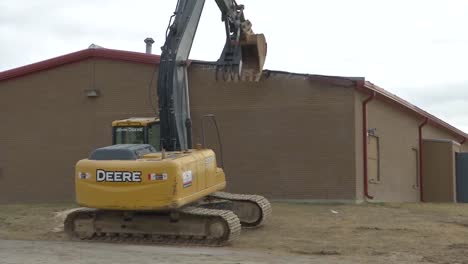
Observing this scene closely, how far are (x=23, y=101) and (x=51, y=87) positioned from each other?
1227 millimetres

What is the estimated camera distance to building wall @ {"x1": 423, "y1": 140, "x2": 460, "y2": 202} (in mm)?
28453

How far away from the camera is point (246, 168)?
22250 mm

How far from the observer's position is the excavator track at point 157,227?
13.9m

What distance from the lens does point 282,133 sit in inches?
862

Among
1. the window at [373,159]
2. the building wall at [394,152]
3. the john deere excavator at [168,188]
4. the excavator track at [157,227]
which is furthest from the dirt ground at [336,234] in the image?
the building wall at [394,152]

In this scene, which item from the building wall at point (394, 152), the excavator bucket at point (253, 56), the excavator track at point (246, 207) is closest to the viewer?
the excavator track at point (246, 207)

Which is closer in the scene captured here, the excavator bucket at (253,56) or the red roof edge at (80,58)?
the excavator bucket at (253,56)

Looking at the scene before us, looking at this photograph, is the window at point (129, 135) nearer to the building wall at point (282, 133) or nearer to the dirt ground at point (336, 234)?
the dirt ground at point (336, 234)

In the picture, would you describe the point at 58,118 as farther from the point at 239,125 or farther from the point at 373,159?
the point at 373,159

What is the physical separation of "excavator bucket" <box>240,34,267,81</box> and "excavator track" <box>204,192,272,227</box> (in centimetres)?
358

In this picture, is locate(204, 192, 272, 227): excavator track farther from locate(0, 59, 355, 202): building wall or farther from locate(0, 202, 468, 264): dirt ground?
locate(0, 59, 355, 202): building wall

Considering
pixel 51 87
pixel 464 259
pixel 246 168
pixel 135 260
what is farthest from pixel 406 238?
pixel 51 87

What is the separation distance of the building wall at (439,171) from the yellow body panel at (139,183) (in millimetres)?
17134

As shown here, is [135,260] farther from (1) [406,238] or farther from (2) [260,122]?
(2) [260,122]
